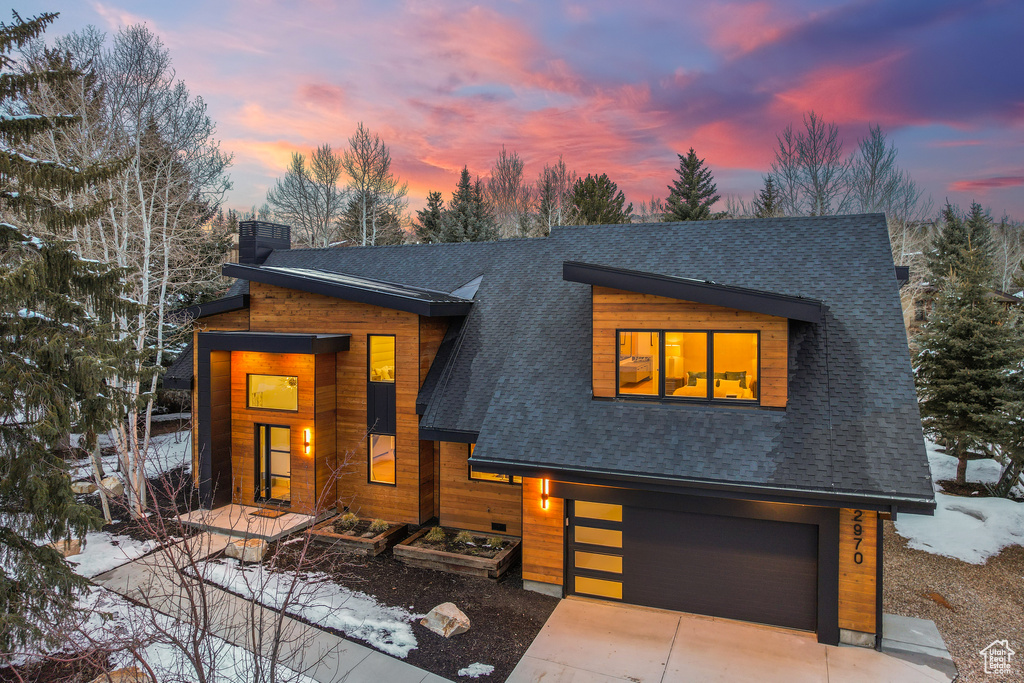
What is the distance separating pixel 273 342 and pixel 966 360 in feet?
56.0

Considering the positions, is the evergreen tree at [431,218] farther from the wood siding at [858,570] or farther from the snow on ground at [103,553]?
the wood siding at [858,570]

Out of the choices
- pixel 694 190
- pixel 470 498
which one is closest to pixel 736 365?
pixel 470 498

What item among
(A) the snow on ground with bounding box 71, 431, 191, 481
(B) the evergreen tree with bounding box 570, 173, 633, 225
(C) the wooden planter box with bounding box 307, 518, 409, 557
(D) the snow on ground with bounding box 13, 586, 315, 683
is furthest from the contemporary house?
(B) the evergreen tree with bounding box 570, 173, 633, 225

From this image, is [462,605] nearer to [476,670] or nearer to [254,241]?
[476,670]

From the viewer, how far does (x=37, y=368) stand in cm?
736

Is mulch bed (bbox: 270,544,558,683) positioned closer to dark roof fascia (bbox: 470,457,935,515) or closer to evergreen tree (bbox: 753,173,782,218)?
dark roof fascia (bbox: 470,457,935,515)

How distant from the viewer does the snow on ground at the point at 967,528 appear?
11.3 meters

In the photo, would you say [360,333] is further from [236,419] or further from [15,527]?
[15,527]

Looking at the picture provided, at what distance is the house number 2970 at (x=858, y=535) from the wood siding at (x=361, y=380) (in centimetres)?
822

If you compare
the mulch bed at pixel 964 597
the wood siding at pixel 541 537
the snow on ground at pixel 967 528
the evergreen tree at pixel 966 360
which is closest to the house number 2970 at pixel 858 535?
the mulch bed at pixel 964 597

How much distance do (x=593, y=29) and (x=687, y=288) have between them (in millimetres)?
15978

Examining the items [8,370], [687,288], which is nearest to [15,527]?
[8,370]

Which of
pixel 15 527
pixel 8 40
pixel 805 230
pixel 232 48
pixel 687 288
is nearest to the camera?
pixel 8 40

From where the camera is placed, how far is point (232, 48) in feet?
64.6
